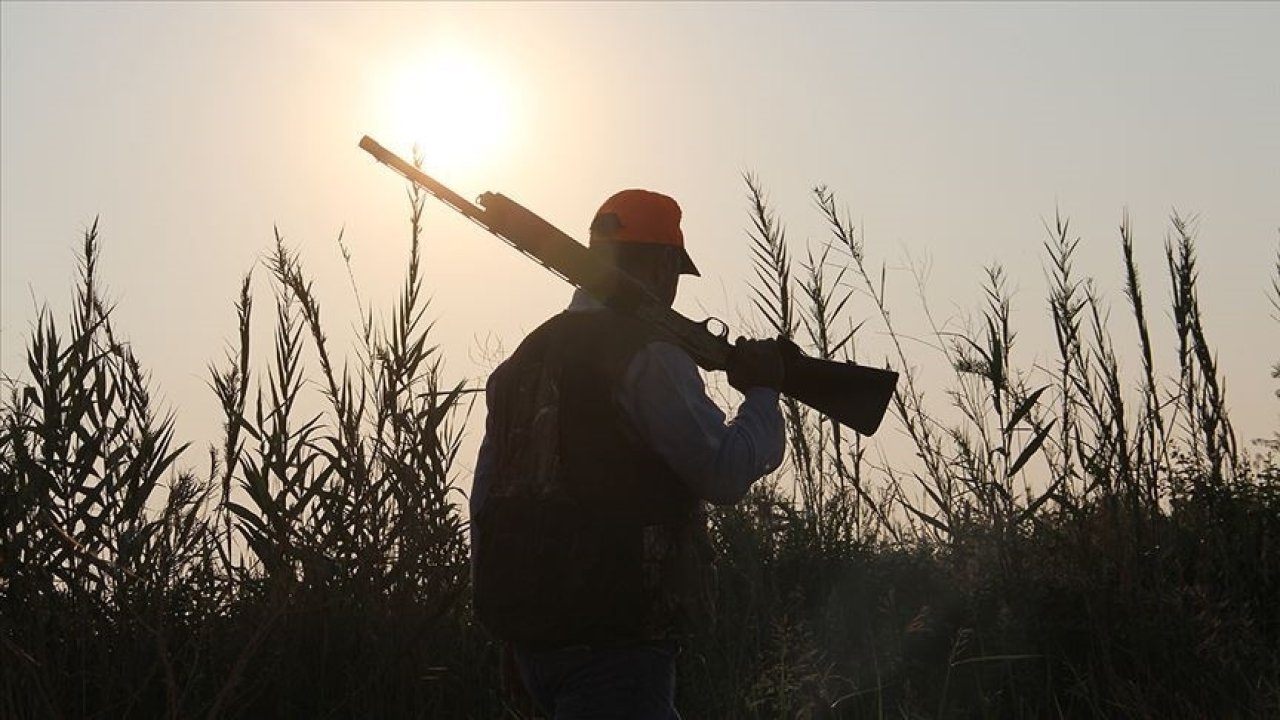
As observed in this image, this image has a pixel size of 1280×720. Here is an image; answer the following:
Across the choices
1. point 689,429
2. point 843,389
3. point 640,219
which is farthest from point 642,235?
point 843,389

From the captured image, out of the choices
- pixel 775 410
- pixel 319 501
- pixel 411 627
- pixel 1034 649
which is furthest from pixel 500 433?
pixel 1034 649

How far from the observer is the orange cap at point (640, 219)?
363 centimetres

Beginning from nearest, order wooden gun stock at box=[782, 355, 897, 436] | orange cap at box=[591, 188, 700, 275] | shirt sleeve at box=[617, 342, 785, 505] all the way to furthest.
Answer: shirt sleeve at box=[617, 342, 785, 505]
orange cap at box=[591, 188, 700, 275]
wooden gun stock at box=[782, 355, 897, 436]

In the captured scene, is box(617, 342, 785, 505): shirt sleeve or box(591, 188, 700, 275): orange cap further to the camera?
box(591, 188, 700, 275): orange cap

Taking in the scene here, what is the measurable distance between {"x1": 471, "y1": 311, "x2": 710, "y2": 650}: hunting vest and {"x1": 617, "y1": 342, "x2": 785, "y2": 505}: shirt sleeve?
0.15 feet

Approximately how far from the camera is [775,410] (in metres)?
3.58

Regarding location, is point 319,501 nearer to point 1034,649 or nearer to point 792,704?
point 792,704

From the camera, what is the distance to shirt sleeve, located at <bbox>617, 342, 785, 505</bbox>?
326 cm

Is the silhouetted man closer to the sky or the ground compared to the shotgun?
closer to the ground

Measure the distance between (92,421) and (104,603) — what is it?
75cm

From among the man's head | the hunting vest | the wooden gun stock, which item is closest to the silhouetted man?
the hunting vest

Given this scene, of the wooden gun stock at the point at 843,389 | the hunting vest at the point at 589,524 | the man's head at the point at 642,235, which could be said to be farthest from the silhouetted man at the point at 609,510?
the wooden gun stock at the point at 843,389

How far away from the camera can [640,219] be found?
3631 millimetres

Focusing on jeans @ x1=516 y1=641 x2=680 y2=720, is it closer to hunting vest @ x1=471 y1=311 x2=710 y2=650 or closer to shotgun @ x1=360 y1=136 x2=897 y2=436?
hunting vest @ x1=471 y1=311 x2=710 y2=650
